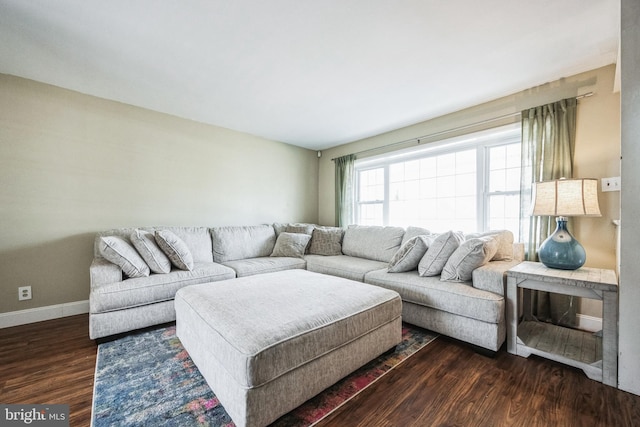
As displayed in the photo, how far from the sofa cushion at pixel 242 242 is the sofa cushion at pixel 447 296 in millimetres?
1811

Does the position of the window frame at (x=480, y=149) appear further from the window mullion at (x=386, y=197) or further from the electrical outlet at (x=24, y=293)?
the electrical outlet at (x=24, y=293)

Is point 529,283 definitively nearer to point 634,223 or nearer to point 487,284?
point 487,284

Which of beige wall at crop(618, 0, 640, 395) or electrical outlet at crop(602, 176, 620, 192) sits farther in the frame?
electrical outlet at crop(602, 176, 620, 192)

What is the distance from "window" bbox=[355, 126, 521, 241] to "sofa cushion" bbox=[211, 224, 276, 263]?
1754 millimetres

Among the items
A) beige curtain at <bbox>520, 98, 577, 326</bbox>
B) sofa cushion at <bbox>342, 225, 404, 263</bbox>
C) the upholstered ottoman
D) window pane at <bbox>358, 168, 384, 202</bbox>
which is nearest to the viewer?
the upholstered ottoman

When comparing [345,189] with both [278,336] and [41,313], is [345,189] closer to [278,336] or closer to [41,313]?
[278,336]

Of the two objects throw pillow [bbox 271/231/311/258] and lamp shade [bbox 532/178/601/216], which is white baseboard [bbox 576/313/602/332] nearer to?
lamp shade [bbox 532/178/601/216]

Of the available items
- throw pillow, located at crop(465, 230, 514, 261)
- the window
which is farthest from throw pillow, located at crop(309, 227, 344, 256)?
throw pillow, located at crop(465, 230, 514, 261)

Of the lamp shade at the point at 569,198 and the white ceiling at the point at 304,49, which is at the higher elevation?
the white ceiling at the point at 304,49

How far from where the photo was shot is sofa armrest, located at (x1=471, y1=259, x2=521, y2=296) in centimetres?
199

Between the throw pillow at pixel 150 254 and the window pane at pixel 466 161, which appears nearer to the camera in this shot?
the throw pillow at pixel 150 254

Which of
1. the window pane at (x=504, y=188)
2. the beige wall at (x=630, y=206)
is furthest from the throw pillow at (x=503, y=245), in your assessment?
the beige wall at (x=630, y=206)

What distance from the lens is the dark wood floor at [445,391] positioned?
1.35 metres

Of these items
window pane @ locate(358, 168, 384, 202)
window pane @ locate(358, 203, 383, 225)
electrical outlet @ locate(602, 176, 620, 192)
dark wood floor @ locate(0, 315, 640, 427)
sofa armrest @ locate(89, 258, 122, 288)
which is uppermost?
window pane @ locate(358, 168, 384, 202)
